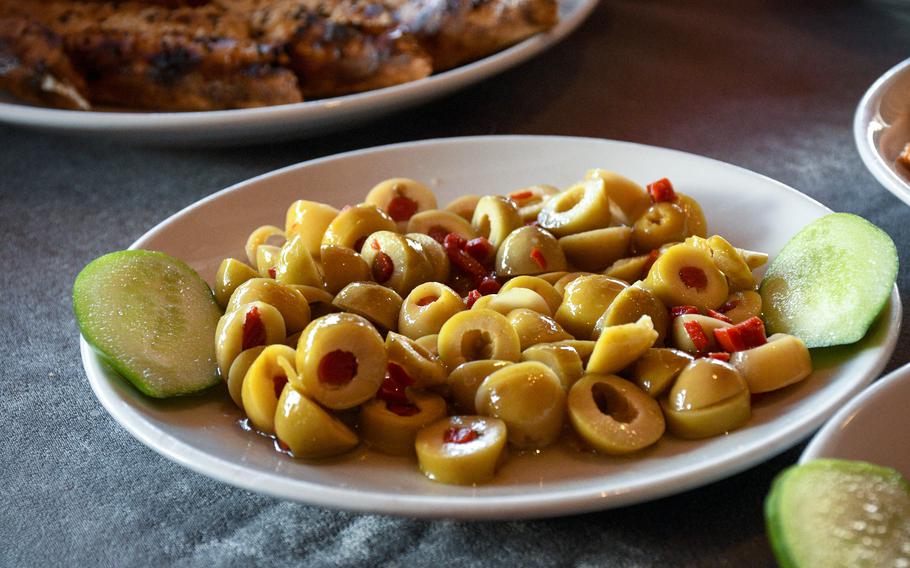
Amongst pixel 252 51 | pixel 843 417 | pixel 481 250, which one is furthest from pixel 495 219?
pixel 252 51

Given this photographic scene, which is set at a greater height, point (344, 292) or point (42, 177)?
point (344, 292)

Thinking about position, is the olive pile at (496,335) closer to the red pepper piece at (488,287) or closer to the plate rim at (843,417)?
the red pepper piece at (488,287)

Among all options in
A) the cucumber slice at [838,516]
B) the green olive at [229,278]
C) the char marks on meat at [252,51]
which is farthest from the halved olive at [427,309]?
the char marks on meat at [252,51]

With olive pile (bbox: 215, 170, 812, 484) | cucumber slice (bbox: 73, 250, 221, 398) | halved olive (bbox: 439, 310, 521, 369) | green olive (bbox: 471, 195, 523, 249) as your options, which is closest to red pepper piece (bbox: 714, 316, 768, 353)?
olive pile (bbox: 215, 170, 812, 484)

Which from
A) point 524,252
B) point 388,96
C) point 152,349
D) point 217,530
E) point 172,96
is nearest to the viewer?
point 217,530

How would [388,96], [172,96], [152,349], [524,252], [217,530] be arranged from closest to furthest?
[217,530] → [152,349] → [524,252] → [388,96] → [172,96]

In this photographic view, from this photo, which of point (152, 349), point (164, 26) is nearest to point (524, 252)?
point (152, 349)

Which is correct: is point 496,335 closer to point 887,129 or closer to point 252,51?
point 887,129

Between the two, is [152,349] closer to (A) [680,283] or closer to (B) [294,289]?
(B) [294,289]

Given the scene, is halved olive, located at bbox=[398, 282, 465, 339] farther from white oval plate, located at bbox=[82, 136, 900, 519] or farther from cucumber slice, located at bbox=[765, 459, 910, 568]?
cucumber slice, located at bbox=[765, 459, 910, 568]
